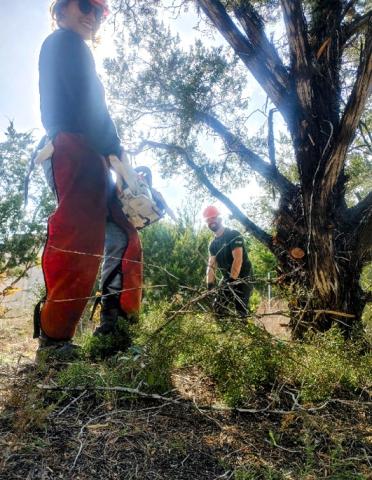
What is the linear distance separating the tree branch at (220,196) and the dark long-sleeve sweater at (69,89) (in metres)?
1.67

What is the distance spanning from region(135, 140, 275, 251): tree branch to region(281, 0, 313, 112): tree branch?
1093 mm

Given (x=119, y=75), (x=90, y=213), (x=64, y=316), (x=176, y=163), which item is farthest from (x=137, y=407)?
(x=119, y=75)

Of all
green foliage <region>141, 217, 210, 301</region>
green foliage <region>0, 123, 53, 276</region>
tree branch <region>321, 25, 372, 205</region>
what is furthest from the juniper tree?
green foliage <region>141, 217, 210, 301</region>

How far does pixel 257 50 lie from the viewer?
3.19 metres

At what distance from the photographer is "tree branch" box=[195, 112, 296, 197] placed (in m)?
3.44

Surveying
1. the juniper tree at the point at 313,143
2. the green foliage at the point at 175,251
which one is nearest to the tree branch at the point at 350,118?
the juniper tree at the point at 313,143

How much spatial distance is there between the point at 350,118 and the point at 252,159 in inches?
45.7

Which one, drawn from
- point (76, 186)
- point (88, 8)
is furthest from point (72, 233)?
point (88, 8)

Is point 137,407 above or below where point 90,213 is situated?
below

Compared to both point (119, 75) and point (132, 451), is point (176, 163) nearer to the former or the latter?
point (119, 75)

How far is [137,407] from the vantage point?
5.23ft

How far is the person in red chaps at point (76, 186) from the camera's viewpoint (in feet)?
7.41

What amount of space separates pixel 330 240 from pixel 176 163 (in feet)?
7.82

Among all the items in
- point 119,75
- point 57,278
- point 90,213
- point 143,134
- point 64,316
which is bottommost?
point 64,316
